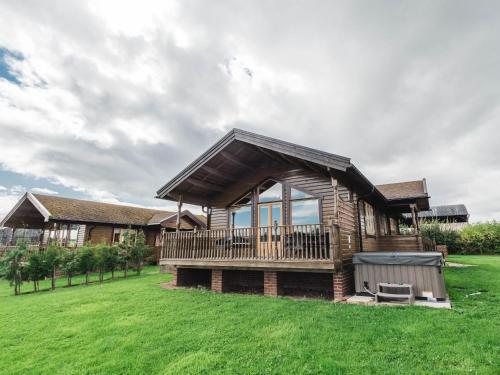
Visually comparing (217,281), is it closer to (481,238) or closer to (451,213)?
(481,238)

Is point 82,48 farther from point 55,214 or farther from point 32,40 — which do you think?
point 55,214

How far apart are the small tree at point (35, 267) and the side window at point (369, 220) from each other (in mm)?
13448

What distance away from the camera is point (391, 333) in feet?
13.6

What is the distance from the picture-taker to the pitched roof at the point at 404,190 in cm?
1303

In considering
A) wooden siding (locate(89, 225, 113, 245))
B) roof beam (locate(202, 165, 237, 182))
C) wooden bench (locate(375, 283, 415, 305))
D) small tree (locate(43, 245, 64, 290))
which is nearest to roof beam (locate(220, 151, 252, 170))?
roof beam (locate(202, 165, 237, 182))

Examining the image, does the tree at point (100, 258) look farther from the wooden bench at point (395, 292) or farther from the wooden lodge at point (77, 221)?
the wooden bench at point (395, 292)

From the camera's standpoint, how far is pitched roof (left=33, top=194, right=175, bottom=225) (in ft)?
54.0

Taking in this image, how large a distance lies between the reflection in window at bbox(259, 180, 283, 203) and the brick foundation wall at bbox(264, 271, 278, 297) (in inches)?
111

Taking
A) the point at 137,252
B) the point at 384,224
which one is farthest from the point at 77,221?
the point at 384,224

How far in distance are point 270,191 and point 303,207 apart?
143 cm

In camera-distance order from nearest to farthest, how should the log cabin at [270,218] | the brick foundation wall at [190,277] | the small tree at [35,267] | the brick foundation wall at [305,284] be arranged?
the log cabin at [270,218] < the brick foundation wall at [305,284] < the brick foundation wall at [190,277] < the small tree at [35,267]

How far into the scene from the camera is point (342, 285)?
6.99 metres

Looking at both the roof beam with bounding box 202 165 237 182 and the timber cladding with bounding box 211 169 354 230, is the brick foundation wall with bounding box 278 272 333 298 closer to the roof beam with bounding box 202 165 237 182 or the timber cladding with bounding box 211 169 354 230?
the timber cladding with bounding box 211 169 354 230

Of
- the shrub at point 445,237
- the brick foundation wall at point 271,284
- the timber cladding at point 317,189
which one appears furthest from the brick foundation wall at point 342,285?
the shrub at point 445,237
